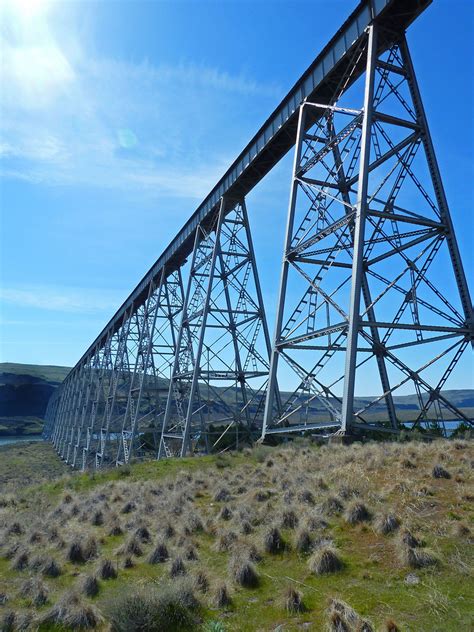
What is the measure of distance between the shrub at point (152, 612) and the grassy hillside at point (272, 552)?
0.01 m

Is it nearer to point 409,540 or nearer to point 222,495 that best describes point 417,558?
point 409,540

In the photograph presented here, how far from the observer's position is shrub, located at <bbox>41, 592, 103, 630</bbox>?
420 cm

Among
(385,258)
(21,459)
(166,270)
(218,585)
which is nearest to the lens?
(218,585)

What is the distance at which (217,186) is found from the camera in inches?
754

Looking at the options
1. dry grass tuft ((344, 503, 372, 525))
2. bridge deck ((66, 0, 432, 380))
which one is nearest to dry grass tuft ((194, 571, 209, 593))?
dry grass tuft ((344, 503, 372, 525))

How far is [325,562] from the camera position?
4.70 metres

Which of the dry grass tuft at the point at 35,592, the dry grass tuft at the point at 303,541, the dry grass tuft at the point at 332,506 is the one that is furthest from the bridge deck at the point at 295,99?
the dry grass tuft at the point at 35,592

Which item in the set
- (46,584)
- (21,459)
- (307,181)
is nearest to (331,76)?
(307,181)

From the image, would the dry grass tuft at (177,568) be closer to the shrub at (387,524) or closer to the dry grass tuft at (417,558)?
the shrub at (387,524)

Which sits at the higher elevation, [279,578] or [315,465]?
[315,465]

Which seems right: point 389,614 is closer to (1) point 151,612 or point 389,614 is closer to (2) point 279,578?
(2) point 279,578

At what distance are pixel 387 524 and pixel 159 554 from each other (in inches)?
107

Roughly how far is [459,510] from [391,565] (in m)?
1.43

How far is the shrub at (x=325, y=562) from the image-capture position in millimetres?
4668
